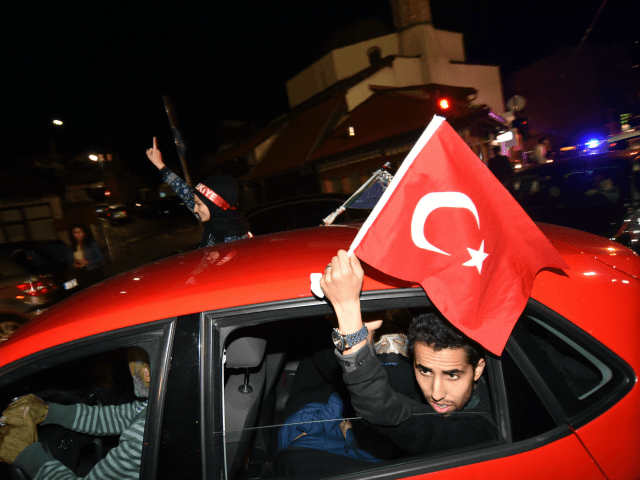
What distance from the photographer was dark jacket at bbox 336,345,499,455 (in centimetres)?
126

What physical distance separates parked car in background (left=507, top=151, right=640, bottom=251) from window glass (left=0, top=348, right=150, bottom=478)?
14.6 ft

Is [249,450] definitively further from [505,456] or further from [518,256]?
[518,256]

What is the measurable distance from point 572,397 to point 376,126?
618 inches

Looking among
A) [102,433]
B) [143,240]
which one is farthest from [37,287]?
[143,240]

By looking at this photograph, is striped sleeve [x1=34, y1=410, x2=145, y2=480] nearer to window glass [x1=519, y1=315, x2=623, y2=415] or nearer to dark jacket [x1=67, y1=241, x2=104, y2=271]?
window glass [x1=519, y1=315, x2=623, y2=415]

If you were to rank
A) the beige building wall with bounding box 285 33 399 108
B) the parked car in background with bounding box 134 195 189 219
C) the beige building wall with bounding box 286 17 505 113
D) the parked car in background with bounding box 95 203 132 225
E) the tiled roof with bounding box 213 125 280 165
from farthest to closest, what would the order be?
the parked car in background with bounding box 134 195 189 219
the tiled roof with bounding box 213 125 280 165
the parked car in background with bounding box 95 203 132 225
the beige building wall with bounding box 285 33 399 108
the beige building wall with bounding box 286 17 505 113

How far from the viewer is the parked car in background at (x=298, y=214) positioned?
5555mm

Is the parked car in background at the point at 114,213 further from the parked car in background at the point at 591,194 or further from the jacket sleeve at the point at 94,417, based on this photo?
the parked car in background at the point at 591,194

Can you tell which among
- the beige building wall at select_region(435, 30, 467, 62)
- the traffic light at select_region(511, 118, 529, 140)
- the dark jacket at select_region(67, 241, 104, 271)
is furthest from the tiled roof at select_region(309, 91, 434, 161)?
the dark jacket at select_region(67, 241, 104, 271)

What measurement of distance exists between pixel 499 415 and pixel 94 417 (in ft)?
6.81

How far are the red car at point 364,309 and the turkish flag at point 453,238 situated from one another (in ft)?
0.37

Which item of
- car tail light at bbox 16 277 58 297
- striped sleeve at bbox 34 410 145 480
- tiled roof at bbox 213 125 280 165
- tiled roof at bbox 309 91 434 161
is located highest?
tiled roof at bbox 213 125 280 165

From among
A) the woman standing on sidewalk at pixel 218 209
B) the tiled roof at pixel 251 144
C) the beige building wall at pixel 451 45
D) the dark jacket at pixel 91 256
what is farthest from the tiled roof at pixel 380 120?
the woman standing on sidewalk at pixel 218 209

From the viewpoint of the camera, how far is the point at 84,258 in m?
6.34
